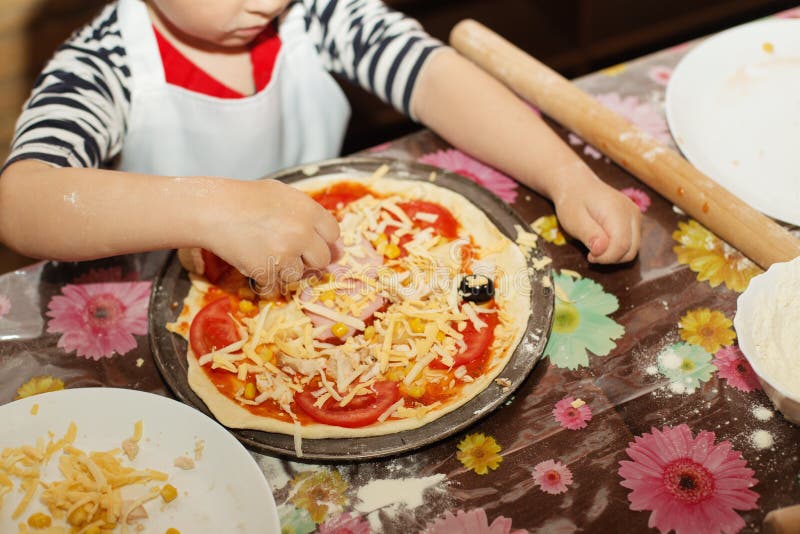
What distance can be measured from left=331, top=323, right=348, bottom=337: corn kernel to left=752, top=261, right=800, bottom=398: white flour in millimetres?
650

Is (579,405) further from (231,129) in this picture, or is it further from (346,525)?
(231,129)

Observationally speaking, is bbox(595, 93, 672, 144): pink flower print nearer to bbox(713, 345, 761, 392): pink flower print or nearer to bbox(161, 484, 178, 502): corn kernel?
bbox(713, 345, 761, 392): pink flower print

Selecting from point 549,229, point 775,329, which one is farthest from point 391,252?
point 775,329

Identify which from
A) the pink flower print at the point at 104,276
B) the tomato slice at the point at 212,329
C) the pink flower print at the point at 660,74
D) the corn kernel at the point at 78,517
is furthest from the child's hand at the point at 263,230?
the pink flower print at the point at 660,74

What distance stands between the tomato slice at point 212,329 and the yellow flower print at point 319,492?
280mm

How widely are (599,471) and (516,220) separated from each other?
0.52 metres

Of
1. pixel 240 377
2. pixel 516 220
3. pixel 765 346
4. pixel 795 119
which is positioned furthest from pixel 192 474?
pixel 795 119

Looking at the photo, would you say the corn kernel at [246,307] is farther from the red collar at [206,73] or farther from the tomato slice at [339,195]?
the red collar at [206,73]

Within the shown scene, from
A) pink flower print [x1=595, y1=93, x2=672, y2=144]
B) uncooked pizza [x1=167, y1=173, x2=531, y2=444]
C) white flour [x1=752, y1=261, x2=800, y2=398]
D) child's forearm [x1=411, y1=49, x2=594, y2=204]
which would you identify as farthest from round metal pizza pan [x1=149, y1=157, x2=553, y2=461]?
pink flower print [x1=595, y1=93, x2=672, y2=144]

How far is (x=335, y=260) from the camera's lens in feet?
4.54

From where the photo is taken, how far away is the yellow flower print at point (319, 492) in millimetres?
1108

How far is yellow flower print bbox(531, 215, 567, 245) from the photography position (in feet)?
4.87

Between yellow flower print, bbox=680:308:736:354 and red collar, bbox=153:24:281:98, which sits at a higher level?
red collar, bbox=153:24:281:98

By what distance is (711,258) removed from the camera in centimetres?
142
